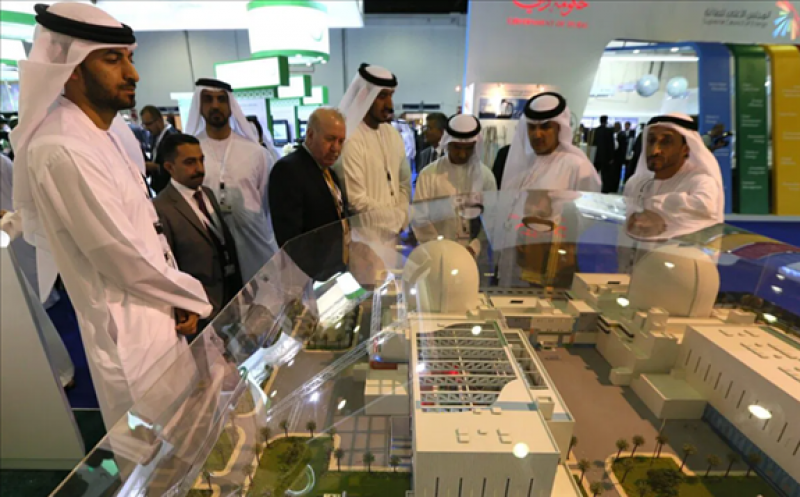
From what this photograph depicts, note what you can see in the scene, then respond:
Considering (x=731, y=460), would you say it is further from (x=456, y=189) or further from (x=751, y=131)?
(x=751, y=131)

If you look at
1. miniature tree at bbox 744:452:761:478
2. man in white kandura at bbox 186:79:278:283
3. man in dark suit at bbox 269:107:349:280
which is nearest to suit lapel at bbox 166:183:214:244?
man in dark suit at bbox 269:107:349:280

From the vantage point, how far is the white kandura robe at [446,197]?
2.71 metres

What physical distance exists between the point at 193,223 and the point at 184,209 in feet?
0.30

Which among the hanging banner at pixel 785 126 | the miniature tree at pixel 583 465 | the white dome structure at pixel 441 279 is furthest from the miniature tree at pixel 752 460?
the hanging banner at pixel 785 126

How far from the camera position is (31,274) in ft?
9.91

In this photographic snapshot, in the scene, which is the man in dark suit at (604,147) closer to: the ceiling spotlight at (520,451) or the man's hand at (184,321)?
the ceiling spotlight at (520,451)

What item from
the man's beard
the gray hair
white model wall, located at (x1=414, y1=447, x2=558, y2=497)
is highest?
the man's beard

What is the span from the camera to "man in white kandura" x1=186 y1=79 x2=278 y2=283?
129 inches

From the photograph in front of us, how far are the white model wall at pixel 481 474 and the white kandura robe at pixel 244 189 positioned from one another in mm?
2377

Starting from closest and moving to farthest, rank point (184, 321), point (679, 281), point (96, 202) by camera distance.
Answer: point (96, 202), point (184, 321), point (679, 281)

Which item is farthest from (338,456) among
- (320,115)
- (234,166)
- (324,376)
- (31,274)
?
(31,274)

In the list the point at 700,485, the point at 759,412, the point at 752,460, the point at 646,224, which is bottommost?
the point at 700,485

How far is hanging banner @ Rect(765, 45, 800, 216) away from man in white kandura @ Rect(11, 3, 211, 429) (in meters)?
8.44

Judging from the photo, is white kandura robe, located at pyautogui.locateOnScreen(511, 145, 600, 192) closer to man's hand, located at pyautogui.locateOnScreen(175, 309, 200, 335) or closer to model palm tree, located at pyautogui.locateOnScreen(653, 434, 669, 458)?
model palm tree, located at pyautogui.locateOnScreen(653, 434, 669, 458)
